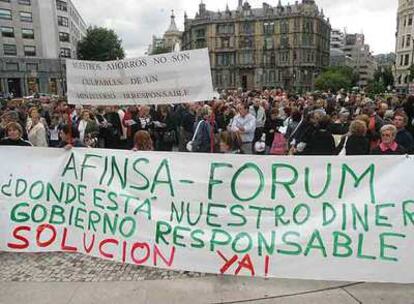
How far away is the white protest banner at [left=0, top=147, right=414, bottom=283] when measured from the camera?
137 inches

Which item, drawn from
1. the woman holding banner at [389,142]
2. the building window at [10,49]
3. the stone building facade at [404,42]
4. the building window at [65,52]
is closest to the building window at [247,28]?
the stone building facade at [404,42]

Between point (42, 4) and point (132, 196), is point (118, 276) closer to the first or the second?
point (132, 196)

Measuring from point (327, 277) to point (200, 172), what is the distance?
1609 mm

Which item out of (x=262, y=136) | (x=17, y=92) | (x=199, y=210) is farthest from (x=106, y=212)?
(x=17, y=92)

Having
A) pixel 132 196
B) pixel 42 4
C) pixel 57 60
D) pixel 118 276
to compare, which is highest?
pixel 42 4

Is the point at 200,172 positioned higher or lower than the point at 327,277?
higher

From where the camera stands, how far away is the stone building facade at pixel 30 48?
2125 inches

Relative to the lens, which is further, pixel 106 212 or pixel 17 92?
pixel 17 92

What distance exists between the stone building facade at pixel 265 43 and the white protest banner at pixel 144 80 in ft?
278

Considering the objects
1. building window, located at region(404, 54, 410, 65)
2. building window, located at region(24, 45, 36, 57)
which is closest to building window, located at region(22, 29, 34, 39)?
building window, located at region(24, 45, 36, 57)

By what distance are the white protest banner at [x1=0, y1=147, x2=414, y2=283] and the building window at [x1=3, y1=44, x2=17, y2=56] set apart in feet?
194

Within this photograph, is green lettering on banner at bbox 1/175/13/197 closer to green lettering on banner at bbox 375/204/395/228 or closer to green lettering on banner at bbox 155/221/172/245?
green lettering on banner at bbox 155/221/172/245

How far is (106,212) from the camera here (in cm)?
400

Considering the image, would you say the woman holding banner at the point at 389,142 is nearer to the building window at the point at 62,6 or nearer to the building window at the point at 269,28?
the building window at the point at 62,6
